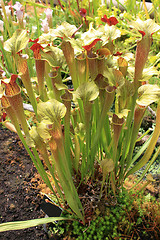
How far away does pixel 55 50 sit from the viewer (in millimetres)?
741

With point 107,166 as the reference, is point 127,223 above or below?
below

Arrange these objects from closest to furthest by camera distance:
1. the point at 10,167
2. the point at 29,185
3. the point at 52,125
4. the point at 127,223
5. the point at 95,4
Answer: the point at 52,125, the point at 127,223, the point at 29,185, the point at 10,167, the point at 95,4

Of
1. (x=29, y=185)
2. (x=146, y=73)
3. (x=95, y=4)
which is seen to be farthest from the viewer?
(x=95, y=4)

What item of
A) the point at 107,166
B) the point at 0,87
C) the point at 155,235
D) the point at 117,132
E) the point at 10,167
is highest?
the point at 0,87

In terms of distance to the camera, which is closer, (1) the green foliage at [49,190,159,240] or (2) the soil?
(1) the green foliage at [49,190,159,240]

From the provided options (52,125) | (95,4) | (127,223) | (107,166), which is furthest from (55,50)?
(95,4)

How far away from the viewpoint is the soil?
1110mm

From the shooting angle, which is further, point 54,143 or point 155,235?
point 155,235

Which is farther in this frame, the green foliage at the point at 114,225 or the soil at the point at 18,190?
the soil at the point at 18,190

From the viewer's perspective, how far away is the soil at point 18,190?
43.7 inches

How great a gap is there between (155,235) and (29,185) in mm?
750

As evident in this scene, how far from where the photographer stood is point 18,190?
1.29 metres

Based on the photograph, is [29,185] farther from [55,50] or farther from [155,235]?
[55,50]

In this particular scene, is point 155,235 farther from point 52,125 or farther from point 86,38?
point 86,38
